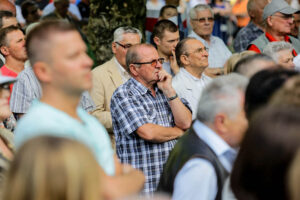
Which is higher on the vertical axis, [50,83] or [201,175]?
[50,83]

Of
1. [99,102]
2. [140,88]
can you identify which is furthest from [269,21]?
[140,88]

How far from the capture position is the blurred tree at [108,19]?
872 centimetres

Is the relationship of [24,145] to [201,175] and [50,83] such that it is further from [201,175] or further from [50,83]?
[201,175]

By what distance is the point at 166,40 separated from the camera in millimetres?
7734

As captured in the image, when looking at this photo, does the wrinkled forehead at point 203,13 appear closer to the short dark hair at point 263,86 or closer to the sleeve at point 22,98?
the sleeve at point 22,98

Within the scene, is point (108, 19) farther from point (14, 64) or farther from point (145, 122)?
point (145, 122)

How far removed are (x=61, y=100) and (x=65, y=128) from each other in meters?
0.19

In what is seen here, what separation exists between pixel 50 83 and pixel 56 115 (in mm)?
198

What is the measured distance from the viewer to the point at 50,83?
312 cm

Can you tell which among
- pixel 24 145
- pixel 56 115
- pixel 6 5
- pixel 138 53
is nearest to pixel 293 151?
pixel 24 145

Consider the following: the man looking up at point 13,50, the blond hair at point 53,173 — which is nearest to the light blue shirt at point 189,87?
the man looking up at point 13,50

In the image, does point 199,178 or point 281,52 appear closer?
point 199,178

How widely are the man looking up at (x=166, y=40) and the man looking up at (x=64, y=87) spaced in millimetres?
4515

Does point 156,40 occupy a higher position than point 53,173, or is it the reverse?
point 53,173
